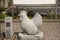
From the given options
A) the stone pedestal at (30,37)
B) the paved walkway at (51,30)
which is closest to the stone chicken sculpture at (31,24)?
the stone pedestal at (30,37)

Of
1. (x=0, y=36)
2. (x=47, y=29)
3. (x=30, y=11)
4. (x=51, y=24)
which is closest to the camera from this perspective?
(x=0, y=36)

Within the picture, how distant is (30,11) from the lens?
480 centimetres

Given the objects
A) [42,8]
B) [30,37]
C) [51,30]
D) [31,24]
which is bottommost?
[51,30]

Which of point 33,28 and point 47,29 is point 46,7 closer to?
point 47,29

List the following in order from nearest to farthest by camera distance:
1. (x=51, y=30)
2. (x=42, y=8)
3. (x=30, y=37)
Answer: (x=30, y=37), (x=51, y=30), (x=42, y=8)

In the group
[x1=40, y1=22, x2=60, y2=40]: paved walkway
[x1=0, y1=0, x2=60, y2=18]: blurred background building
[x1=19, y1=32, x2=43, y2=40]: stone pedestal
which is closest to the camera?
[x1=19, y1=32, x2=43, y2=40]: stone pedestal

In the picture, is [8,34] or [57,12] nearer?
[8,34]

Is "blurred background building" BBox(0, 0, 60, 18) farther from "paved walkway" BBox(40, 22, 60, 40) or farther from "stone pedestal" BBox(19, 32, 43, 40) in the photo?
"stone pedestal" BBox(19, 32, 43, 40)

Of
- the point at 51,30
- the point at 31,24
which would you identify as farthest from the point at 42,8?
the point at 31,24

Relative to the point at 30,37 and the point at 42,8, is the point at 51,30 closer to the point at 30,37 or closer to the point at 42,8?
the point at 42,8

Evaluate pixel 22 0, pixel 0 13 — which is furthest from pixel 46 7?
pixel 0 13

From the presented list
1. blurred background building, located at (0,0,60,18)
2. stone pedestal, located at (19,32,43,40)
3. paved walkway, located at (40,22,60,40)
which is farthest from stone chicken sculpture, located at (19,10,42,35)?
blurred background building, located at (0,0,60,18)

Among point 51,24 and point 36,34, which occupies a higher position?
point 36,34

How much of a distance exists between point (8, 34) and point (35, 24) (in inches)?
16.7
